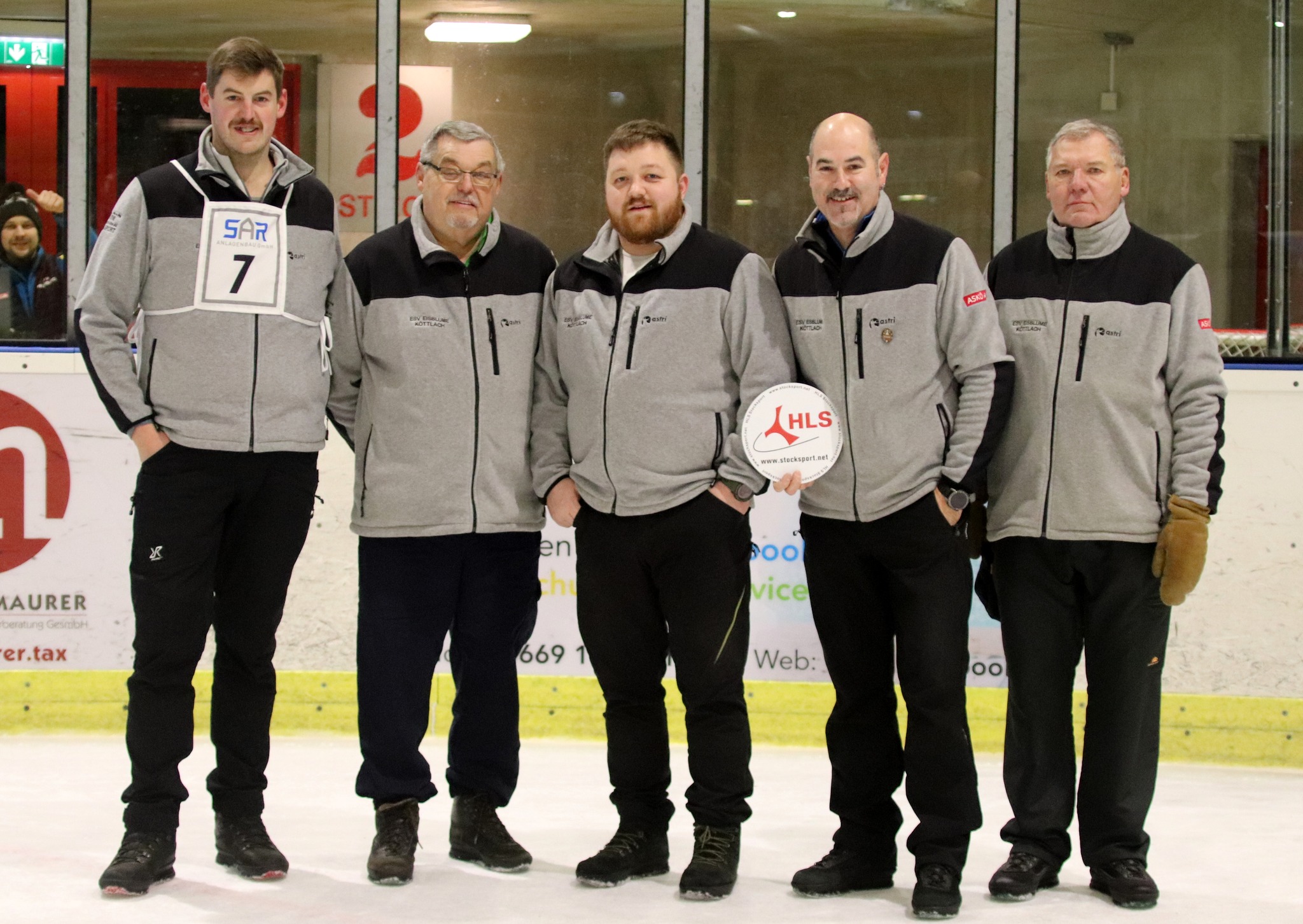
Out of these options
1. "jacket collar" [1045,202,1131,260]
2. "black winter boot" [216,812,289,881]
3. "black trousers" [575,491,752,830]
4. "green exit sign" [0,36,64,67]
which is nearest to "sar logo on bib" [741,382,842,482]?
"black trousers" [575,491,752,830]

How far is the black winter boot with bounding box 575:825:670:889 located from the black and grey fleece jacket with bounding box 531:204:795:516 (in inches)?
28.2

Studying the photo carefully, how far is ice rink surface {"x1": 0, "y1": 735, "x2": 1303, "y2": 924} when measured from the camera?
115 inches

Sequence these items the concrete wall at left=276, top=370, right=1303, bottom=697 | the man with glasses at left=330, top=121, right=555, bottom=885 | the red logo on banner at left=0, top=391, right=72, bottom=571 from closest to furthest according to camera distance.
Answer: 1. the man with glasses at left=330, top=121, right=555, bottom=885
2. the concrete wall at left=276, top=370, right=1303, bottom=697
3. the red logo on banner at left=0, top=391, right=72, bottom=571

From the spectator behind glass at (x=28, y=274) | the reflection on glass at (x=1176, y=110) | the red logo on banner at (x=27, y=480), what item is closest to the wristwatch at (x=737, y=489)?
the reflection on glass at (x=1176, y=110)

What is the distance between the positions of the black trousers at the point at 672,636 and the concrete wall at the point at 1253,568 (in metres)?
1.96

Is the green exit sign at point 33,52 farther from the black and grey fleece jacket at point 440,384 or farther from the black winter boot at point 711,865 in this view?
the black winter boot at point 711,865

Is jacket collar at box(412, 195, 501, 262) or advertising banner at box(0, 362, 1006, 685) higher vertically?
jacket collar at box(412, 195, 501, 262)

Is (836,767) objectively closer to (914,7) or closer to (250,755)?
(250,755)

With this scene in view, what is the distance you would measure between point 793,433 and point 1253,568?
2.17 m

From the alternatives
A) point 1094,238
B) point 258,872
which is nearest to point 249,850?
point 258,872

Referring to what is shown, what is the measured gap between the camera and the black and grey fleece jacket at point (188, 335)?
2965 mm

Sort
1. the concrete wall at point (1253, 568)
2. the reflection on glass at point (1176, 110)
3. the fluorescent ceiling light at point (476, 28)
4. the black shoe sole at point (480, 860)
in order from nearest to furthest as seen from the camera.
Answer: the black shoe sole at point (480, 860), the concrete wall at point (1253, 568), the reflection on glass at point (1176, 110), the fluorescent ceiling light at point (476, 28)

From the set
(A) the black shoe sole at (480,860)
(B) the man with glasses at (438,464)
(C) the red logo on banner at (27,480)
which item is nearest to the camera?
(B) the man with glasses at (438,464)

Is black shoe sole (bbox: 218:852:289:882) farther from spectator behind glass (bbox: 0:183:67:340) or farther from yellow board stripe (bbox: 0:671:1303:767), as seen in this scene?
spectator behind glass (bbox: 0:183:67:340)
